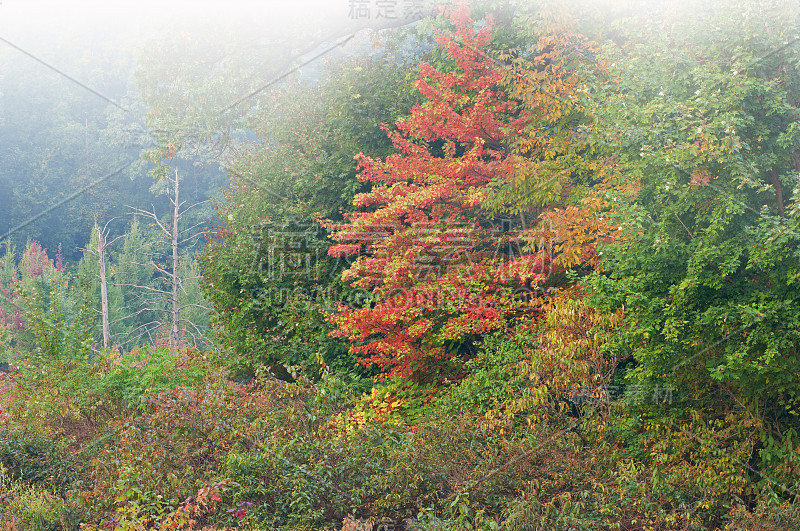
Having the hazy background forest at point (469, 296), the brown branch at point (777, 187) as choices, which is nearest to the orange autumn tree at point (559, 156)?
the hazy background forest at point (469, 296)

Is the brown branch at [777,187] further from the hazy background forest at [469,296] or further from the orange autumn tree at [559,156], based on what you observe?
the orange autumn tree at [559,156]

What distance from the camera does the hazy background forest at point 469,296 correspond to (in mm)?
7934

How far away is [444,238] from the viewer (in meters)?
13.0

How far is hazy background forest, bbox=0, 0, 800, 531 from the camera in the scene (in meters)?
7.93

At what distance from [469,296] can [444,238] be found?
1.43 meters

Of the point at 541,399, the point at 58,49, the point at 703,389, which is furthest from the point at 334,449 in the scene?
the point at 58,49

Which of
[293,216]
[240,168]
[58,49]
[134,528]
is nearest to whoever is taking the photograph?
[134,528]

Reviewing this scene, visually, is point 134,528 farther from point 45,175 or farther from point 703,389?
point 45,175

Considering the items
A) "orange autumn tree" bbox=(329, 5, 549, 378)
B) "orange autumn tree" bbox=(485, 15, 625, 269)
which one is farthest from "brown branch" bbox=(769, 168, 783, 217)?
"orange autumn tree" bbox=(329, 5, 549, 378)

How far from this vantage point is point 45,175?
53719 millimetres

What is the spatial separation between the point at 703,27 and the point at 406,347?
7174 mm

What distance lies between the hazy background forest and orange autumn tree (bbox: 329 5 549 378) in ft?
0.24

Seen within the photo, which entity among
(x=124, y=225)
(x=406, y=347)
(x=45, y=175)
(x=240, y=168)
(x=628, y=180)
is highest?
(x=628, y=180)

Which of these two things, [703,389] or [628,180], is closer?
[703,389]
